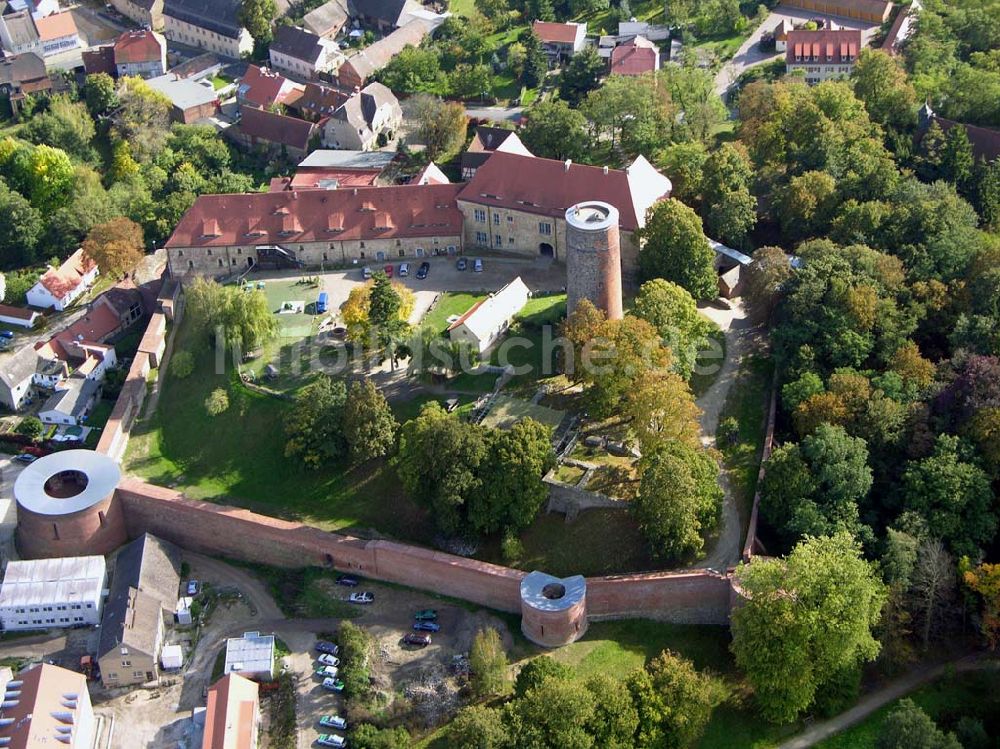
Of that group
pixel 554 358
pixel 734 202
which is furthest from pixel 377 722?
pixel 734 202

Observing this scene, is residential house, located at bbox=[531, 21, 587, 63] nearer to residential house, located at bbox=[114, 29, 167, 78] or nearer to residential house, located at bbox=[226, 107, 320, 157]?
residential house, located at bbox=[226, 107, 320, 157]

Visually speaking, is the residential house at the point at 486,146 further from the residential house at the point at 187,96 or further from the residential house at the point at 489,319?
the residential house at the point at 187,96

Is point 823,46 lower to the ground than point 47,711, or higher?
higher

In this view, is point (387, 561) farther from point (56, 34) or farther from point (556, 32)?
point (56, 34)

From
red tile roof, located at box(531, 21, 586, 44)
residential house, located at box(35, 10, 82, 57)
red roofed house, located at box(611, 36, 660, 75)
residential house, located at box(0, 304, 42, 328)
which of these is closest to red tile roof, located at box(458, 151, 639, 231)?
red roofed house, located at box(611, 36, 660, 75)

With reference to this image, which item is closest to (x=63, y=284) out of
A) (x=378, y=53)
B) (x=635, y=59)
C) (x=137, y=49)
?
(x=137, y=49)

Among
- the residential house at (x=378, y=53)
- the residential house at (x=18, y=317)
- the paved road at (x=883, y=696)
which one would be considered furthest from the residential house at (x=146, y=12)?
the paved road at (x=883, y=696)
